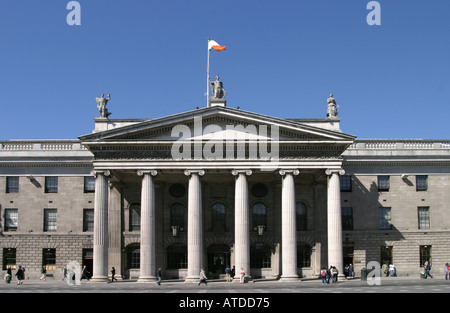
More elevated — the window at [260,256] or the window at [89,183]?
the window at [89,183]

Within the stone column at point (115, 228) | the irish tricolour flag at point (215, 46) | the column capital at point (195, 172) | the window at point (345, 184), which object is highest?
the irish tricolour flag at point (215, 46)

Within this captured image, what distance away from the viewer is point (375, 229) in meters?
52.1

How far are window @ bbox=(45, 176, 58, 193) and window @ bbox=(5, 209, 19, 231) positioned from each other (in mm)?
3551

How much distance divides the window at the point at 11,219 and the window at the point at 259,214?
2214 cm

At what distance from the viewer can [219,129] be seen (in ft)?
152

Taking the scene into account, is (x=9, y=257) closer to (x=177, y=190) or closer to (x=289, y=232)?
(x=177, y=190)

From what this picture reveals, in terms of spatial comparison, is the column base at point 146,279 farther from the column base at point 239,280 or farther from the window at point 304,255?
the window at point 304,255

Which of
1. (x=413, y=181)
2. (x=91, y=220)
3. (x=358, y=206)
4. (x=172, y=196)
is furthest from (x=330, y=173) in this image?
(x=91, y=220)

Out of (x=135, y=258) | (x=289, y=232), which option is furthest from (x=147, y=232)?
(x=289, y=232)

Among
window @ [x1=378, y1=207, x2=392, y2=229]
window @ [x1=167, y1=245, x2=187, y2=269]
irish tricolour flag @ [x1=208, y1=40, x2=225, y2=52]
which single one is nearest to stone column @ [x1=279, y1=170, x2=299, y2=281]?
window @ [x1=167, y1=245, x2=187, y2=269]

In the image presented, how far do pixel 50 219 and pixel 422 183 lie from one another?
3540cm

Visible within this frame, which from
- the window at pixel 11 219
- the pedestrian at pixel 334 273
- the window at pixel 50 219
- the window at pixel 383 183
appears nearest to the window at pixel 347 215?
the window at pixel 383 183

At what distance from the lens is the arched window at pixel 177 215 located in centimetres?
5125
